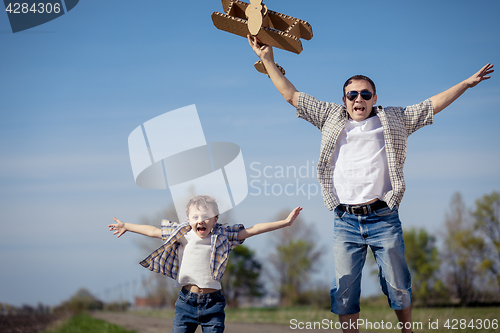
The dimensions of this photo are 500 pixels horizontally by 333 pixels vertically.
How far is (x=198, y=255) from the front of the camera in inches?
167

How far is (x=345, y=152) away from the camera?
4.13 m

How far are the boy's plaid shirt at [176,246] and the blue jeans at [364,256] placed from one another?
106cm

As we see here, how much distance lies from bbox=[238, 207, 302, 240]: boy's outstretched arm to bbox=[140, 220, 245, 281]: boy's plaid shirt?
0.26 ft

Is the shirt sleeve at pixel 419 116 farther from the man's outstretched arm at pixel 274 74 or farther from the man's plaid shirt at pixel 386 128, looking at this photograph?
the man's outstretched arm at pixel 274 74

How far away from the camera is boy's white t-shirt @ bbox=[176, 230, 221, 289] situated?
13.7 ft

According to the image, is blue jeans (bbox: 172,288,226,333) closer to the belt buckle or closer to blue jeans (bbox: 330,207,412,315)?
blue jeans (bbox: 330,207,412,315)

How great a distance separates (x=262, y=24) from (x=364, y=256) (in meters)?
2.47

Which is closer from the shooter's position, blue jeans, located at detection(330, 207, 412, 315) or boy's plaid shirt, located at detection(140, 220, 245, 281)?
blue jeans, located at detection(330, 207, 412, 315)

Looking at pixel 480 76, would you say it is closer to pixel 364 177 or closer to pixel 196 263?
pixel 364 177

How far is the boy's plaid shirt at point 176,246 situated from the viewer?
4.21 meters

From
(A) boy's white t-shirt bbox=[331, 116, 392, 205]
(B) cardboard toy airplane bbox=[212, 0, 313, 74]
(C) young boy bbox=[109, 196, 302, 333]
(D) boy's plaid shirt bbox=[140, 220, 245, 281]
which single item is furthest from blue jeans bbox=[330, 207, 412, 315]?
(B) cardboard toy airplane bbox=[212, 0, 313, 74]

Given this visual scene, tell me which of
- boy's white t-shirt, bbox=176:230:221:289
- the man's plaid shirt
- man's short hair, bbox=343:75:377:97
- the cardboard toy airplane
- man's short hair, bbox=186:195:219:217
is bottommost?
boy's white t-shirt, bbox=176:230:221:289

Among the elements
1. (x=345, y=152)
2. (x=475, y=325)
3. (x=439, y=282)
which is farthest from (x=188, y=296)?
(x=439, y=282)

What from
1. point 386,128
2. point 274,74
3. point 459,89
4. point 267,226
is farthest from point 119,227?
point 459,89
